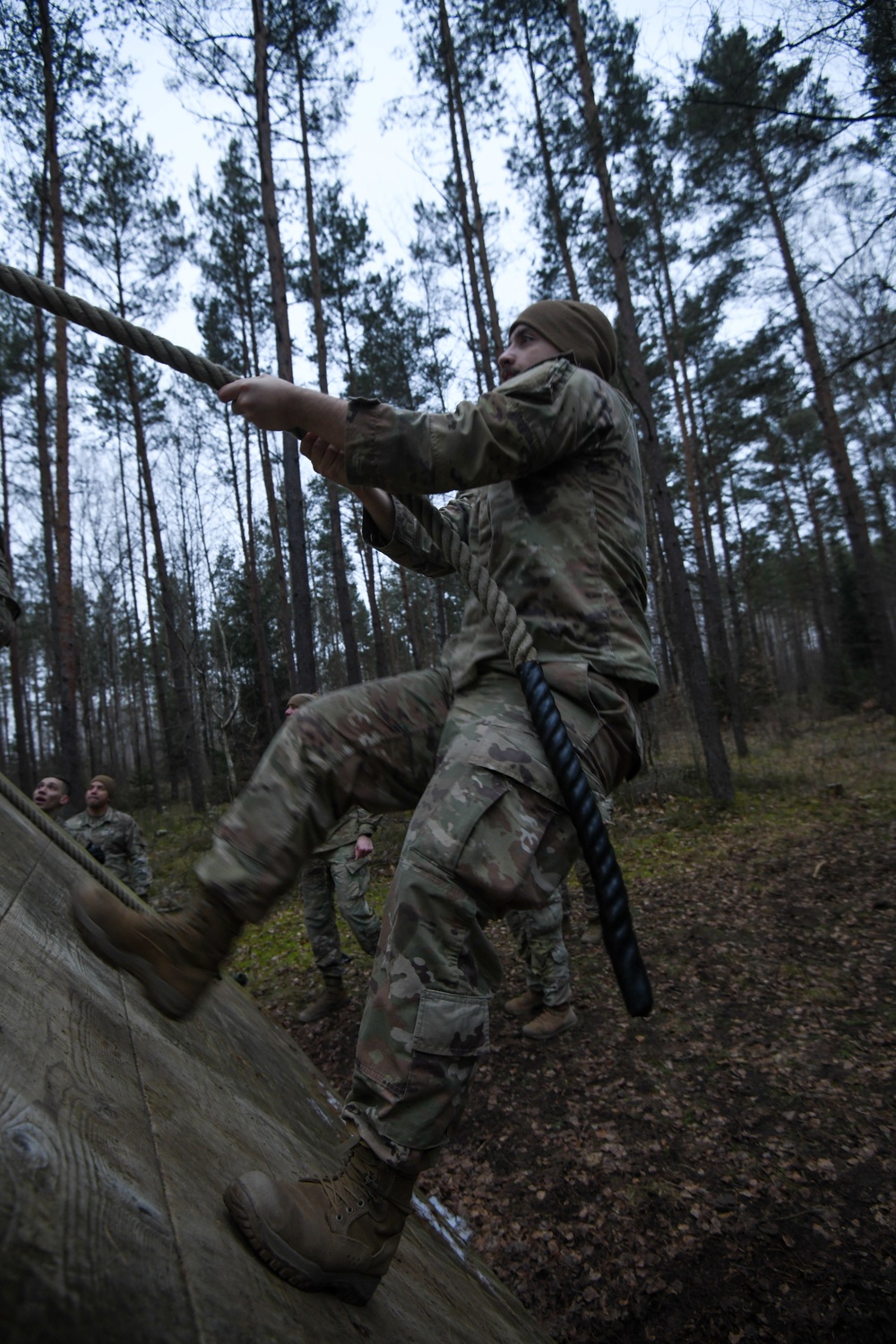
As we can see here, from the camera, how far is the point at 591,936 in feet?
21.5

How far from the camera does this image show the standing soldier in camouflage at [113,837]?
7.57 m

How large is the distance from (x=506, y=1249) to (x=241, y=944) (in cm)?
636

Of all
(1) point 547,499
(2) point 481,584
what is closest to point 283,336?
(1) point 547,499

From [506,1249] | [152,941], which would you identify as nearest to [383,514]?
[152,941]

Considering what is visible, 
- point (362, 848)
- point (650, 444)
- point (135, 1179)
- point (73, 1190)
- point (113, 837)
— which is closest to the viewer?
point (73, 1190)

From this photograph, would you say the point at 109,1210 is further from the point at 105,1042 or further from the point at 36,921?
the point at 36,921

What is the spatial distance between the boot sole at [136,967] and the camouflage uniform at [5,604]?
7.43ft

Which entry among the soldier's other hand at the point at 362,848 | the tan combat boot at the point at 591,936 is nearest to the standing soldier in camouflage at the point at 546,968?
the soldier's other hand at the point at 362,848

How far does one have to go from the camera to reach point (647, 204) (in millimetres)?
15578

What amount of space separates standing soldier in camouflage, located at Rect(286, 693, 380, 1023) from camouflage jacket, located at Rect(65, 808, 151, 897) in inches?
100

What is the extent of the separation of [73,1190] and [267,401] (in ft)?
5.29

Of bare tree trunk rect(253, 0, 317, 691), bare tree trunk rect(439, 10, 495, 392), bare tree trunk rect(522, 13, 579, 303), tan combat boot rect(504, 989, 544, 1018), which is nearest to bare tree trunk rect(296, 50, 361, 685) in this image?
bare tree trunk rect(253, 0, 317, 691)

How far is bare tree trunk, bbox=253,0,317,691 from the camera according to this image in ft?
35.7

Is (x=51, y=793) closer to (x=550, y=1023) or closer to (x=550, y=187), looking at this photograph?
(x=550, y=1023)
